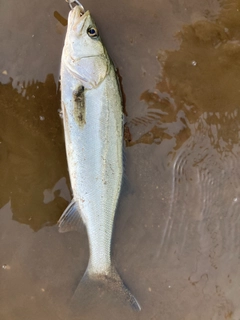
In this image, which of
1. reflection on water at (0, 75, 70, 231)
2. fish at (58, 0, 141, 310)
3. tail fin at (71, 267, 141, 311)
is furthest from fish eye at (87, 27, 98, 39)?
tail fin at (71, 267, 141, 311)

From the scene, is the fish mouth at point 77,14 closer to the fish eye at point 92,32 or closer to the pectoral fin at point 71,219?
the fish eye at point 92,32

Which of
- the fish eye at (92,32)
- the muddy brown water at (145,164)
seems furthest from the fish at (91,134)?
the muddy brown water at (145,164)

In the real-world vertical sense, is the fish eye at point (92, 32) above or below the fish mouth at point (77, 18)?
below

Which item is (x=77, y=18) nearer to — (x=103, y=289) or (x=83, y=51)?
(x=83, y=51)

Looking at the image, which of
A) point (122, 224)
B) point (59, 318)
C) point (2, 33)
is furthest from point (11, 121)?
point (59, 318)

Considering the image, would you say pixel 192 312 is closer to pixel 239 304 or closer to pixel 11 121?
pixel 239 304
